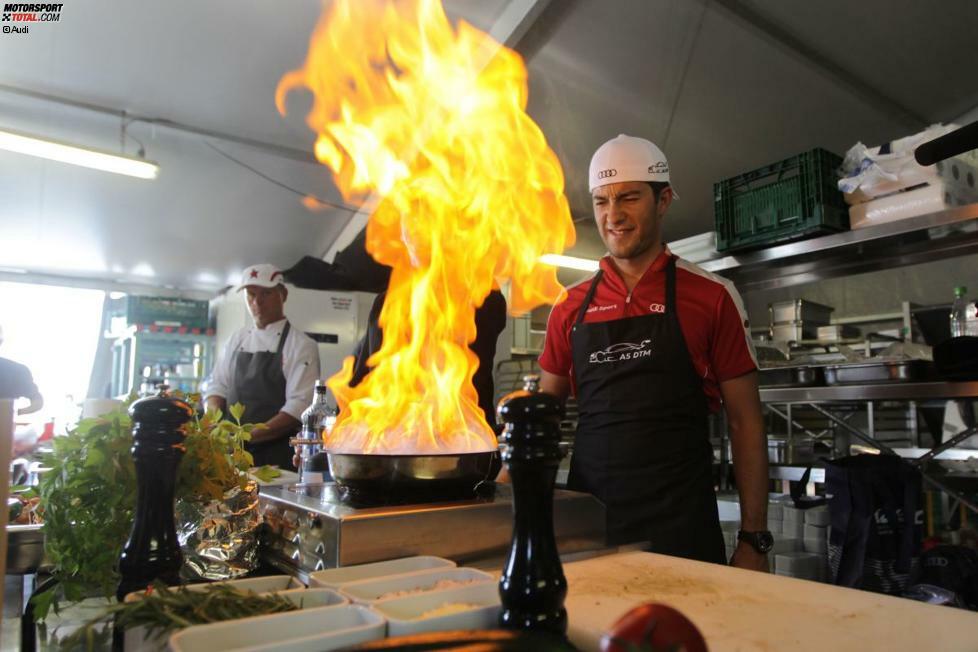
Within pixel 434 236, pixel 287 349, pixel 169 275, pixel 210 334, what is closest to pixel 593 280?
pixel 434 236

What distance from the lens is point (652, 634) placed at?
0.41 meters

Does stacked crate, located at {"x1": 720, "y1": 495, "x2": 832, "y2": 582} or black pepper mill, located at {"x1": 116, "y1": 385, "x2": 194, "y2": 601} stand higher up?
black pepper mill, located at {"x1": 116, "y1": 385, "x2": 194, "y2": 601}

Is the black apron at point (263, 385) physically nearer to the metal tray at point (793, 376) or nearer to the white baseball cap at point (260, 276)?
the white baseball cap at point (260, 276)

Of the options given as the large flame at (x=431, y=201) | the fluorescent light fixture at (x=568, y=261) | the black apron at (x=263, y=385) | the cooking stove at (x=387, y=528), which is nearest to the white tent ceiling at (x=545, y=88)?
the fluorescent light fixture at (x=568, y=261)

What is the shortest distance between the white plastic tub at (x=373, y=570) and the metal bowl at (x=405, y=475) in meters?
0.17

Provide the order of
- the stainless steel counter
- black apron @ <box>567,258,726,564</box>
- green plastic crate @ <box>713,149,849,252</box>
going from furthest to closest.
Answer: green plastic crate @ <box>713,149,849,252</box> < the stainless steel counter < black apron @ <box>567,258,726,564</box>

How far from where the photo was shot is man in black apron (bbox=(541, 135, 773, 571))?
5.97ft

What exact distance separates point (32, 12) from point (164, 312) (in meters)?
3.58

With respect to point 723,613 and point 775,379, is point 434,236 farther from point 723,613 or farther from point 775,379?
point 775,379

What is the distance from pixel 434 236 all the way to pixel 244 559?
2.93 feet

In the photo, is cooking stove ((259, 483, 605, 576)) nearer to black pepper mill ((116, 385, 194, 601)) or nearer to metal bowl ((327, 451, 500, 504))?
metal bowl ((327, 451, 500, 504))

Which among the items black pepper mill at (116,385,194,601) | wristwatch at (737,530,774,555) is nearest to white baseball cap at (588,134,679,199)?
wristwatch at (737,530,774,555)

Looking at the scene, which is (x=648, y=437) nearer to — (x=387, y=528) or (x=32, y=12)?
(x=387, y=528)

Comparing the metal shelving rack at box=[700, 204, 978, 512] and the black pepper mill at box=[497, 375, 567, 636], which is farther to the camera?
the metal shelving rack at box=[700, 204, 978, 512]
